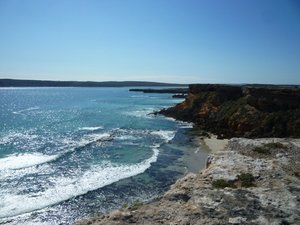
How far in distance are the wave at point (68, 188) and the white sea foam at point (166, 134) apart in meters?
12.7

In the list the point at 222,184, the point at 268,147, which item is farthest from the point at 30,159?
the point at 222,184

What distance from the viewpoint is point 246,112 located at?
4397cm

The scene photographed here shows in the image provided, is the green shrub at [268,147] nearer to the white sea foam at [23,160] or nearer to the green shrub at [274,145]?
the green shrub at [274,145]

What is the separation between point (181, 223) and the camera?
445 inches

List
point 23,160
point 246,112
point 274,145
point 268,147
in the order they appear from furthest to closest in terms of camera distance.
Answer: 1. point 246,112
2. point 23,160
3. point 274,145
4. point 268,147

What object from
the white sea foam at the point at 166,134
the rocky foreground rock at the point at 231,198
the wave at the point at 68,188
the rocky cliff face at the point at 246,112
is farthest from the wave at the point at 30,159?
the rocky cliff face at the point at 246,112

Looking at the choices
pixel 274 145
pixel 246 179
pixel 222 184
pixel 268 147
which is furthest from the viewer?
pixel 274 145

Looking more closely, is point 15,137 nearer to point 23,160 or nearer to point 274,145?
point 23,160

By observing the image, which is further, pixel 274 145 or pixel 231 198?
pixel 274 145

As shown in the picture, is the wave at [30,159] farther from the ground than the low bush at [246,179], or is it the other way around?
the low bush at [246,179]

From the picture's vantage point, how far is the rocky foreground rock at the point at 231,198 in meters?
11.7

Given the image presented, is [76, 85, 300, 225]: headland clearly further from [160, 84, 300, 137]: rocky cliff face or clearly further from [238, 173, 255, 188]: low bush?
[160, 84, 300, 137]: rocky cliff face

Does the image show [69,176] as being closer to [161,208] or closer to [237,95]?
[161,208]

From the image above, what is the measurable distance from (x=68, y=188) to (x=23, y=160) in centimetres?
902
